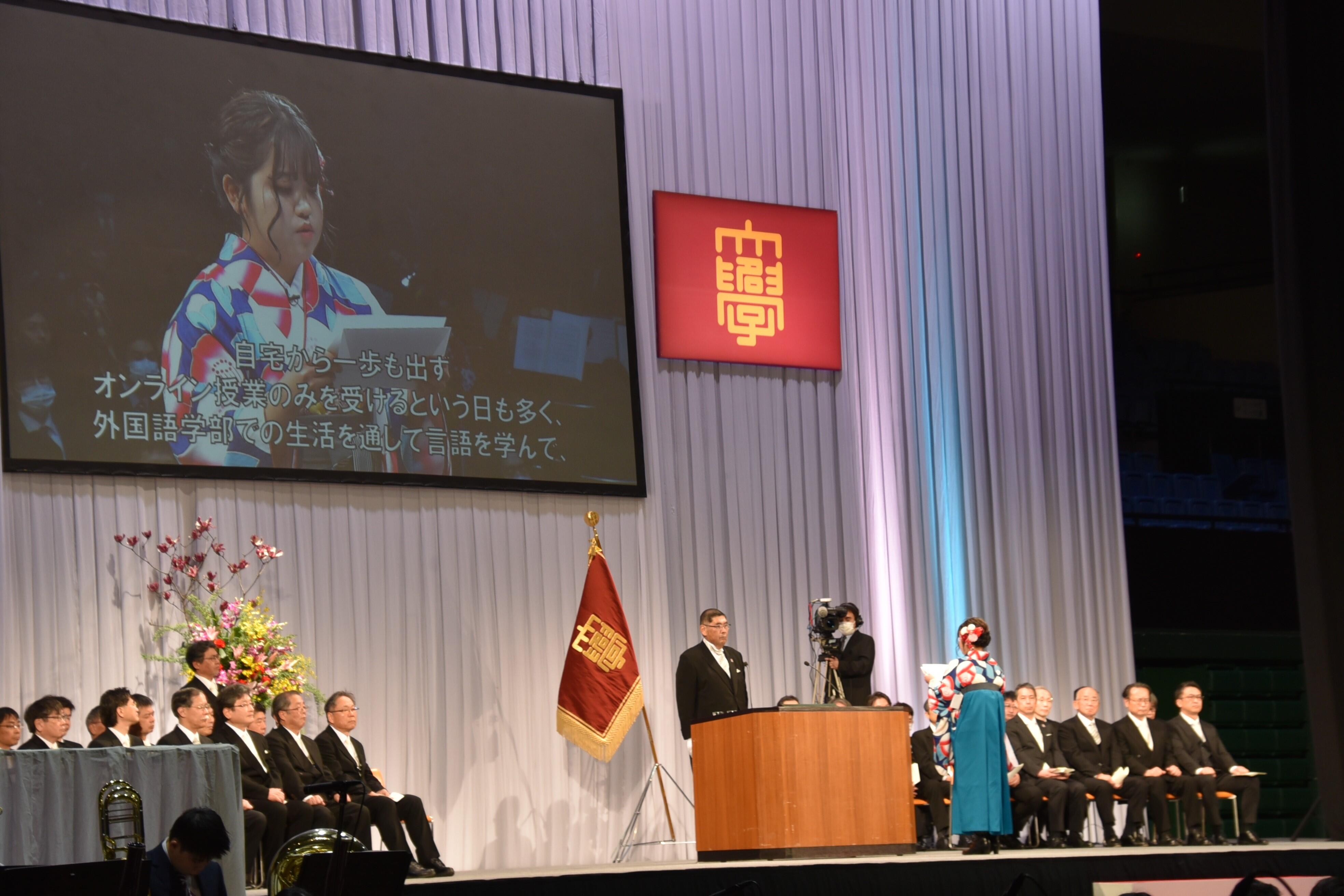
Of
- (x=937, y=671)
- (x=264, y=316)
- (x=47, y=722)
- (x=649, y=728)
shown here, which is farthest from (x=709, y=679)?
(x=47, y=722)

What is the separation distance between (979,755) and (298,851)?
10.4ft

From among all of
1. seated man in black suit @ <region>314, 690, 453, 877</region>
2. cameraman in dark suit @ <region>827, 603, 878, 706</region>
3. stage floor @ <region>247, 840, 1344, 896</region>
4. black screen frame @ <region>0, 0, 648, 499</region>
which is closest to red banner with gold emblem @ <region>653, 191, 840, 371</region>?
black screen frame @ <region>0, 0, 648, 499</region>

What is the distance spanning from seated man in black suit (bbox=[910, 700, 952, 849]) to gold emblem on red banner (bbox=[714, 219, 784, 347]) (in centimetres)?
263

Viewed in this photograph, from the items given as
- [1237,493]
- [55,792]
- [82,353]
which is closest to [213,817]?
[55,792]

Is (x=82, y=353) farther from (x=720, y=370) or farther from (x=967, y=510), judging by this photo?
(x=967, y=510)

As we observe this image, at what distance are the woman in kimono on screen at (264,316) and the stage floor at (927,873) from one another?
2515 millimetres

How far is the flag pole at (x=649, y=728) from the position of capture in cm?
824

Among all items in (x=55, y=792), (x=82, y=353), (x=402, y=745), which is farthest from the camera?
(x=402, y=745)

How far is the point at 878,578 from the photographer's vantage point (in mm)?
9719

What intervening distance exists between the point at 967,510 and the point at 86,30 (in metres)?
5.78

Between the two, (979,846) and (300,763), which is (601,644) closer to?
(300,763)

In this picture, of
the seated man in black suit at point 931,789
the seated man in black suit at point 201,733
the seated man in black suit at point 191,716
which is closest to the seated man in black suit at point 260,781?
the seated man in black suit at point 201,733

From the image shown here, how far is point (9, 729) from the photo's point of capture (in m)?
6.19

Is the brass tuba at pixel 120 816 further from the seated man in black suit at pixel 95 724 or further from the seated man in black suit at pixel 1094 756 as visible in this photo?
the seated man in black suit at pixel 1094 756
